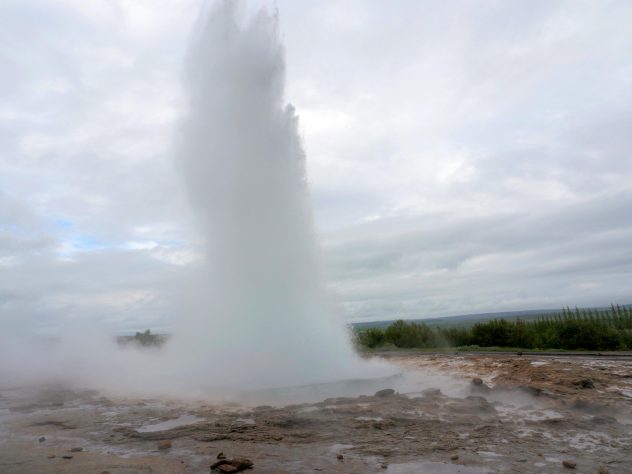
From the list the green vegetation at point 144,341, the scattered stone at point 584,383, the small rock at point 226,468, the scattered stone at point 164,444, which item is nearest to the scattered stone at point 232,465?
the small rock at point 226,468

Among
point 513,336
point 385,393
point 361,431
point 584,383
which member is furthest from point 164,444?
point 513,336

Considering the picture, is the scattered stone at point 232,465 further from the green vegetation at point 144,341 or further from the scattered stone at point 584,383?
the green vegetation at point 144,341

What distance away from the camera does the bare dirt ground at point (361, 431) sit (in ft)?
21.6

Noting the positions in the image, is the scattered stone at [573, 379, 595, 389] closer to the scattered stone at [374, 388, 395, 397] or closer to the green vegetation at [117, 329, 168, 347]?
the scattered stone at [374, 388, 395, 397]

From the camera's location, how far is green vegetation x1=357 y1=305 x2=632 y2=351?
26.3 meters

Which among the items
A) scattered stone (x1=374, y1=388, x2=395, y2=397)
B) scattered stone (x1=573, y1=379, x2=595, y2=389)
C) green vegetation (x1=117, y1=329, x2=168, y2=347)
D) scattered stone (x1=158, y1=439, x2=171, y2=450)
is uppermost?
green vegetation (x1=117, y1=329, x2=168, y2=347)

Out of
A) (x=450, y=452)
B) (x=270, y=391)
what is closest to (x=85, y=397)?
(x=270, y=391)

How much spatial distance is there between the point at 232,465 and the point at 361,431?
2760mm

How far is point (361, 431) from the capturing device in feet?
27.2

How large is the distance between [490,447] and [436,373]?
29.7 ft

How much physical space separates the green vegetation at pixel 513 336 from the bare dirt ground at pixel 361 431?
15.1 m

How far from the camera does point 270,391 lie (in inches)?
484

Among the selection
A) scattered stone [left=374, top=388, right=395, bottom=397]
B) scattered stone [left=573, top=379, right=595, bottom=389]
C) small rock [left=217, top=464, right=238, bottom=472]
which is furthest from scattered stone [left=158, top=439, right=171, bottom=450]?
scattered stone [left=573, top=379, right=595, bottom=389]

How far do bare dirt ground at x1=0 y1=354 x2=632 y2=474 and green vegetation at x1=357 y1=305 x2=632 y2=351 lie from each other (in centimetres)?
1506
